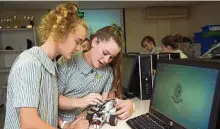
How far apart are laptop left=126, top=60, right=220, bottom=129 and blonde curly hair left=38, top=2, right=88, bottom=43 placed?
1.64ft

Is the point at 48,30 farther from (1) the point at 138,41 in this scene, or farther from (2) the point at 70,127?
(1) the point at 138,41

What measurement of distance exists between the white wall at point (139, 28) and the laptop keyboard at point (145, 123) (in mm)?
5051

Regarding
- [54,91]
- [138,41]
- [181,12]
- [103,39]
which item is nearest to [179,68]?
[103,39]

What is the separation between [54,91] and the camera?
3.72 ft

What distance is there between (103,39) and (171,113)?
21.2 inches

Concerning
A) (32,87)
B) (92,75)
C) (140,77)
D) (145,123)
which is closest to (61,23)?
(32,87)

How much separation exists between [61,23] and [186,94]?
62 centimetres

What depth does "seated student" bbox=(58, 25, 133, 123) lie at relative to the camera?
1.32 m

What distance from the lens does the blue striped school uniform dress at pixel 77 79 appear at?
1346 millimetres

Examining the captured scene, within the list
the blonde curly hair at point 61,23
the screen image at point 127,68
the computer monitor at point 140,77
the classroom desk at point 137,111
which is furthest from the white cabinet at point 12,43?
the blonde curly hair at point 61,23

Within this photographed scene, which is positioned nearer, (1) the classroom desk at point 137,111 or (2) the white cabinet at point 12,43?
(1) the classroom desk at point 137,111

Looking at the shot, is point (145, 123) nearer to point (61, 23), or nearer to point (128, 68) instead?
point (61, 23)

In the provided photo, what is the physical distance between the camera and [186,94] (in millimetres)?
1001

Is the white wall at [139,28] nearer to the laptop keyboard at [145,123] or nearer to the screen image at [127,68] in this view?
the screen image at [127,68]
